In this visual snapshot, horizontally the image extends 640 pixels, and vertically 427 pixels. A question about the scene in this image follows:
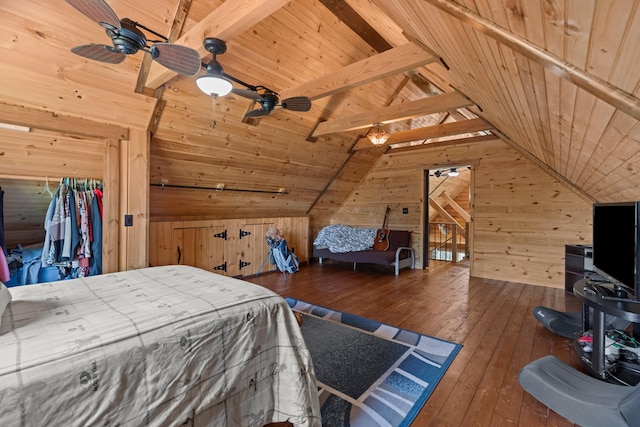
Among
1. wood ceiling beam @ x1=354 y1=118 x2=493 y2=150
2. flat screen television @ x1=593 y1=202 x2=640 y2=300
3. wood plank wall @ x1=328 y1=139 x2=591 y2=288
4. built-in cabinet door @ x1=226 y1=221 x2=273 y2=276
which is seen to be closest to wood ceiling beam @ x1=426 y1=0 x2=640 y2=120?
flat screen television @ x1=593 y1=202 x2=640 y2=300

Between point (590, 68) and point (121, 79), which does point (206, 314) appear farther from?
point (121, 79)

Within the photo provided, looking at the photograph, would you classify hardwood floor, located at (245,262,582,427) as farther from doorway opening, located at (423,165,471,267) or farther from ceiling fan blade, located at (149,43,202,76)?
ceiling fan blade, located at (149,43,202,76)

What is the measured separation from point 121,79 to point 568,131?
358cm

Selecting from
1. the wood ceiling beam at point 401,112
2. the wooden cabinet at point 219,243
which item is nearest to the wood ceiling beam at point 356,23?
the wood ceiling beam at point 401,112

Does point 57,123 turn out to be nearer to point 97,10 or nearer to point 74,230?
point 74,230

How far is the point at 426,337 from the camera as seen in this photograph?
2.67 m

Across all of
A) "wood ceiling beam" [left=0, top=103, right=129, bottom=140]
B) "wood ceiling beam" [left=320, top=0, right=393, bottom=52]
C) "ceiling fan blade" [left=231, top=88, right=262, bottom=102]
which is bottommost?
"wood ceiling beam" [left=0, top=103, right=129, bottom=140]

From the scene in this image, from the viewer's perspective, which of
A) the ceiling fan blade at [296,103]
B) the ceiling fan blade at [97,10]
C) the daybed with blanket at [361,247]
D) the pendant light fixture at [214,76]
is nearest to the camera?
the ceiling fan blade at [97,10]

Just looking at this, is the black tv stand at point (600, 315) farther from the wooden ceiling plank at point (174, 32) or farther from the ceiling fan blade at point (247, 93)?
the wooden ceiling plank at point (174, 32)

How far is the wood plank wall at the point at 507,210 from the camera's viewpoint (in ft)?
14.5

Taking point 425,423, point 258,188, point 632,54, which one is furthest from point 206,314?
point 258,188

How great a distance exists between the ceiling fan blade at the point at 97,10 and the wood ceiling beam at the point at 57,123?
1.72 m

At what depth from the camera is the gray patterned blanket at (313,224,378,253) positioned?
576 centimetres

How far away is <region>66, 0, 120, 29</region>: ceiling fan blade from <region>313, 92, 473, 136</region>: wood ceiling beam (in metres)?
3.06
